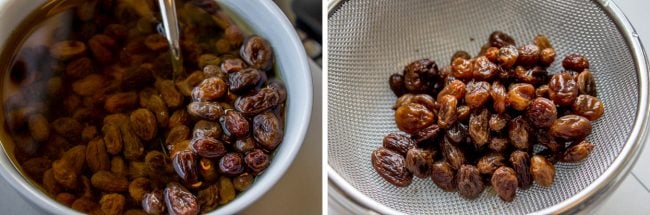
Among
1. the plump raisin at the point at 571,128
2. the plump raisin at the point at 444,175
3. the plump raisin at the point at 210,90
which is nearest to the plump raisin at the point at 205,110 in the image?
the plump raisin at the point at 210,90

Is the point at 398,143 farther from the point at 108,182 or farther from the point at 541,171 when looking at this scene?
the point at 108,182

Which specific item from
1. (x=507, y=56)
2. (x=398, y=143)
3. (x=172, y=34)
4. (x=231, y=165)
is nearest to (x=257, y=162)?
(x=231, y=165)

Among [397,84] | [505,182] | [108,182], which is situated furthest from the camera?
[397,84]

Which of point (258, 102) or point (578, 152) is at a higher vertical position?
point (258, 102)

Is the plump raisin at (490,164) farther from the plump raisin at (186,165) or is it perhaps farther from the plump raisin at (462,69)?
the plump raisin at (186,165)

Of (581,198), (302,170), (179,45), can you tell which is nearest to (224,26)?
(179,45)

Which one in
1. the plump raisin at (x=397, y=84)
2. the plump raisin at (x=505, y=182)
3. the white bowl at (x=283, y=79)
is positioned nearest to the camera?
the white bowl at (x=283, y=79)

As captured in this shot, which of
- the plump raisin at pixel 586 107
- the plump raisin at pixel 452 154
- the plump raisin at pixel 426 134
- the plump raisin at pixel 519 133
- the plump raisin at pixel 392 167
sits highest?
the plump raisin at pixel 586 107
